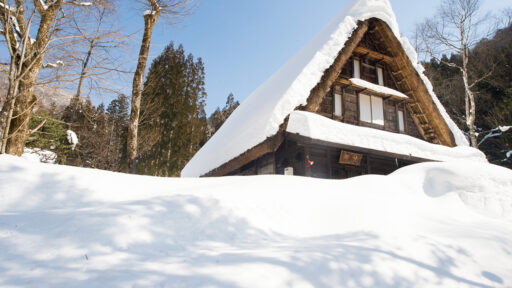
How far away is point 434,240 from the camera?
2445mm

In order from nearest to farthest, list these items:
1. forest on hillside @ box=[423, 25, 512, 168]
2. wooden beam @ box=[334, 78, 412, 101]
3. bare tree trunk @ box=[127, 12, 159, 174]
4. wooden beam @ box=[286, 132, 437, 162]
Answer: wooden beam @ box=[286, 132, 437, 162], bare tree trunk @ box=[127, 12, 159, 174], wooden beam @ box=[334, 78, 412, 101], forest on hillside @ box=[423, 25, 512, 168]

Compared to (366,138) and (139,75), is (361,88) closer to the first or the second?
(366,138)

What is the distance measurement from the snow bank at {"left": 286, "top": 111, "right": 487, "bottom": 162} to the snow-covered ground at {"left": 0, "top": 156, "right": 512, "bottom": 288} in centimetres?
208

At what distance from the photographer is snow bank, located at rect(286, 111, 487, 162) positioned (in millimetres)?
5793

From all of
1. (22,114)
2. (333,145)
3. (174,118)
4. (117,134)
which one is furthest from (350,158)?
(117,134)

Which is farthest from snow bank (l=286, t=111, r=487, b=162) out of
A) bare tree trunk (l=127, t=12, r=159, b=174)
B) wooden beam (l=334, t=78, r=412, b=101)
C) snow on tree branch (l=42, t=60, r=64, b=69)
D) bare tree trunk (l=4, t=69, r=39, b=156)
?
bare tree trunk (l=4, t=69, r=39, b=156)

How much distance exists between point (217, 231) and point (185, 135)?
1784 centimetres

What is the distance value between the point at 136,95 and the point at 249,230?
4765 mm

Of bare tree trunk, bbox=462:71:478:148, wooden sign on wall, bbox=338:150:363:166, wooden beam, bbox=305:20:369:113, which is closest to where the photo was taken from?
wooden beam, bbox=305:20:369:113

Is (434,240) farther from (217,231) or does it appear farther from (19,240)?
(19,240)

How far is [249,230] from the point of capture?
2545mm

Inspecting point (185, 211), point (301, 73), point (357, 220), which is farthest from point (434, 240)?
point (301, 73)

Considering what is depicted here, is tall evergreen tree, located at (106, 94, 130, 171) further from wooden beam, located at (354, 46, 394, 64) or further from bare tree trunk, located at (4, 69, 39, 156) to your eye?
wooden beam, located at (354, 46, 394, 64)

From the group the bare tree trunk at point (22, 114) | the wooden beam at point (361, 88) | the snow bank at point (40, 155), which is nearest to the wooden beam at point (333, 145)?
the wooden beam at point (361, 88)
